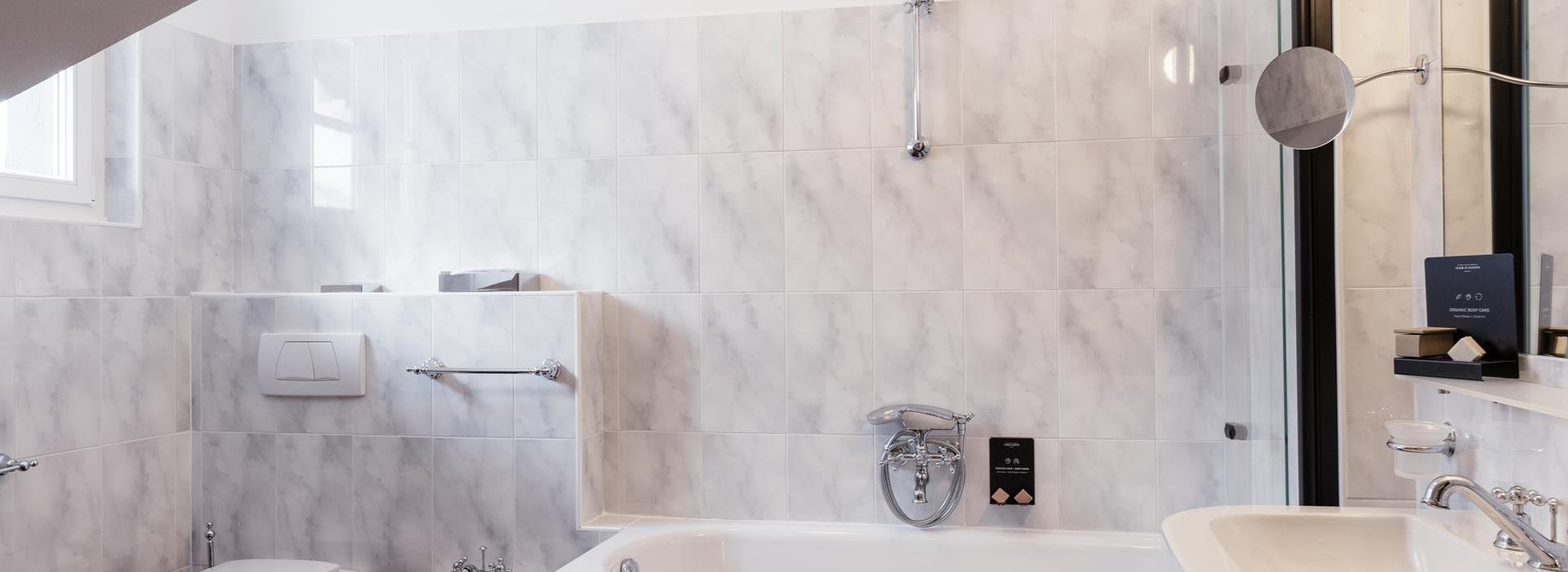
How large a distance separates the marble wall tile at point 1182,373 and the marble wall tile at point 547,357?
1.50 m

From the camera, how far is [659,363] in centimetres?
252

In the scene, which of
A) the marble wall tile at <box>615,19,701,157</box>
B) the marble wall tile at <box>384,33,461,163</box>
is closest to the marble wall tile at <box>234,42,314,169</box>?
the marble wall tile at <box>384,33,461,163</box>

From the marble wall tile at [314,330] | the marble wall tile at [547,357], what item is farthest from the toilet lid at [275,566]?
the marble wall tile at [547,357]

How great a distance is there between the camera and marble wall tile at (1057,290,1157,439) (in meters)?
2.30

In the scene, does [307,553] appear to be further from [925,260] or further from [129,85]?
[925,260]

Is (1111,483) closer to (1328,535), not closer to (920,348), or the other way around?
(920,348)

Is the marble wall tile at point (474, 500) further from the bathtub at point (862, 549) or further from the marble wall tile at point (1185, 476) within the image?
the marble wall tile at point (1185, 476)

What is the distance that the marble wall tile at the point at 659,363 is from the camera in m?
2.50

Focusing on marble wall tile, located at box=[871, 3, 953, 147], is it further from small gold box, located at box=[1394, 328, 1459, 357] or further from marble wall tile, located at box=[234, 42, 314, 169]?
marble wall tile, located at box=[234, 42, 314, 169]

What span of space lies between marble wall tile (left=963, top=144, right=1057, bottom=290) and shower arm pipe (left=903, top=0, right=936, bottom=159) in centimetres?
13

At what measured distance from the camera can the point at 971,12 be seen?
2.37 metres

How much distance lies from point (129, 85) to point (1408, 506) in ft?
10.5

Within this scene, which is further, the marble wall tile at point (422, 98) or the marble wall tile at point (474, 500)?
the marble wall tile at point (422, 98)

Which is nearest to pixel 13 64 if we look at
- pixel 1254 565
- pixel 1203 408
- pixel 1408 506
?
pixel 1254 565
